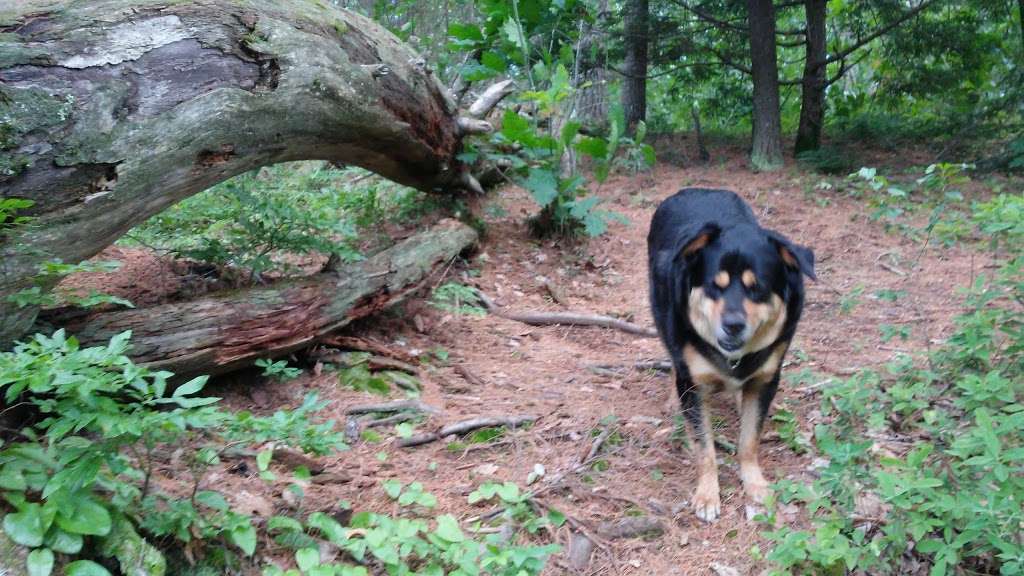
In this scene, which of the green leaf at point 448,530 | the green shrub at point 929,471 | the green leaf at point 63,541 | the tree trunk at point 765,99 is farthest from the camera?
the tree trunk at point 765,99

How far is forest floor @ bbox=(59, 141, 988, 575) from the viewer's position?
3602 millimetres

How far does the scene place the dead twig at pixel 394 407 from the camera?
442 centimetres

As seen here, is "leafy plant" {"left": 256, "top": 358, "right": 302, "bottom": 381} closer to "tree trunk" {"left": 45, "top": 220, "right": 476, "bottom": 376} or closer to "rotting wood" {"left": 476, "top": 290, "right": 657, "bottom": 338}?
"tree trunk" {"left": 45, "top": 220, "right": 476, "bottom": 376}

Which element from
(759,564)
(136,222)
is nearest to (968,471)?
(759,564)

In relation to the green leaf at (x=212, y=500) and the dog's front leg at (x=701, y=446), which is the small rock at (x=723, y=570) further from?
the green leaf at (x=212, y=500)

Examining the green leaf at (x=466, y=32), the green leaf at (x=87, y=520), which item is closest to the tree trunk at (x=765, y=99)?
the green leaf at (x=466, y=32)

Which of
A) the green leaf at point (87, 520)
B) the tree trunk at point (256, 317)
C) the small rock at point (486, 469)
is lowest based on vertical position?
the small rock at point (486, 469)

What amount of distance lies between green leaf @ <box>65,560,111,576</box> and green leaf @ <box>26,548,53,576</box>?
6 centimetres

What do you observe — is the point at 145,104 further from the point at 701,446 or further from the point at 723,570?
the point at 723,570

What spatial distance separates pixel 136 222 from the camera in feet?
13.1

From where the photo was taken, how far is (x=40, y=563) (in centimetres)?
229

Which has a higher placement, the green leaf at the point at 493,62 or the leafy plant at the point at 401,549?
the green leaf at the point at 493,62

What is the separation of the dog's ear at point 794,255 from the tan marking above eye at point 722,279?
0.37 m

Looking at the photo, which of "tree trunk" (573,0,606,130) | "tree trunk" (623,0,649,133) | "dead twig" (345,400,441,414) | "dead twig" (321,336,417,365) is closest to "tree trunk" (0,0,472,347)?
"dead twig" (321,336,417,365)
